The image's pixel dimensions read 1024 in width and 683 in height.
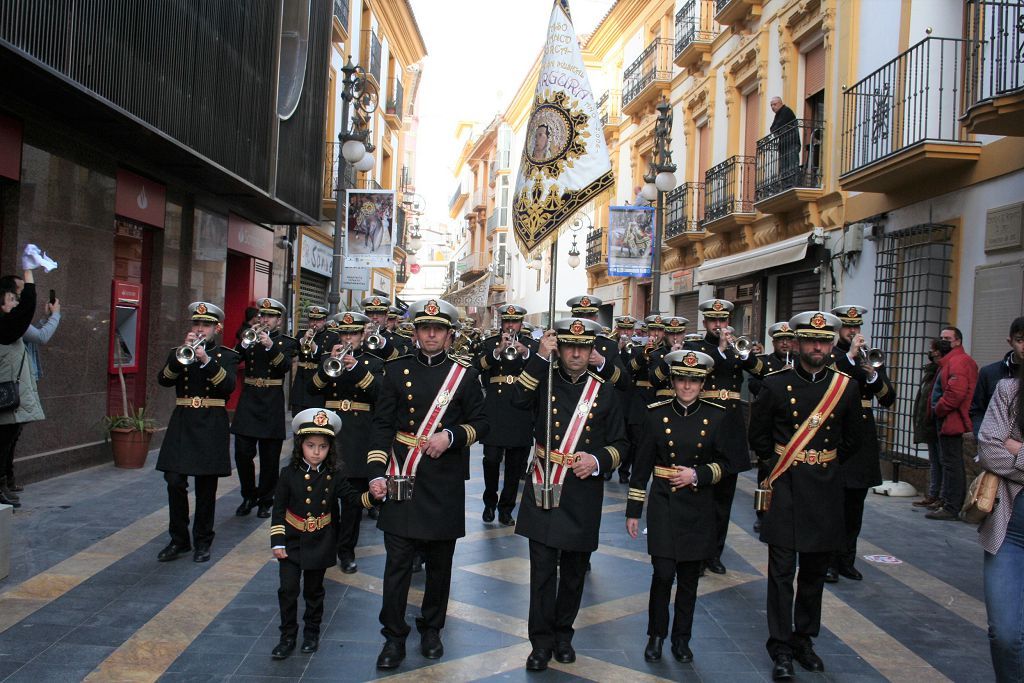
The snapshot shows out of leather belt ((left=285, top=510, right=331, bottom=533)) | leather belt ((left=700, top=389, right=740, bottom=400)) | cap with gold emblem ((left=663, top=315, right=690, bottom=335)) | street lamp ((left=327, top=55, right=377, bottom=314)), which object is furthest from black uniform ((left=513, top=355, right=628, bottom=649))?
street lamp ((left=327, top=55, right=377, bottom=314))

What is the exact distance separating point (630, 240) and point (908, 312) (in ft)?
22.3

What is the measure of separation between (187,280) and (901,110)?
1055 centimetres

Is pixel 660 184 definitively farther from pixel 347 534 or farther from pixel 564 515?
pixel 564 515

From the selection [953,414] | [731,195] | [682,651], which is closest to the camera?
[682,651]

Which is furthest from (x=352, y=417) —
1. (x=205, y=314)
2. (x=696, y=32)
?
(x=696, y=32)

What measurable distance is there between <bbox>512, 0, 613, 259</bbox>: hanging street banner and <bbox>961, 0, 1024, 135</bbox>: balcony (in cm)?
450

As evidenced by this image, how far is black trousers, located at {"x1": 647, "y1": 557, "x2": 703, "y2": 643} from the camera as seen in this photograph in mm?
5348

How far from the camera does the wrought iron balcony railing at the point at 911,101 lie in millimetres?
11547

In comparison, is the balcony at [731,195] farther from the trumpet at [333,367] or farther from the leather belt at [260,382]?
the trumpet at [333,367]

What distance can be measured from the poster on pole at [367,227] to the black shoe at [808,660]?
490 inches

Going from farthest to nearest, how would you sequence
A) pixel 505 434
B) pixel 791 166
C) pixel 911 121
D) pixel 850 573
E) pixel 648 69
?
pixel 648 69
pixel 791 166
pixel 911 121
pixel 505 434
pixel 850 573

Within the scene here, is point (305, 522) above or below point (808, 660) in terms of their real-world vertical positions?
above

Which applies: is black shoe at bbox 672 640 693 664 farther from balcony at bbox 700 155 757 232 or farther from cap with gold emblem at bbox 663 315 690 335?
balcony at bbox 700 155 757 232

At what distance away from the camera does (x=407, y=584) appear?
5.10 m
